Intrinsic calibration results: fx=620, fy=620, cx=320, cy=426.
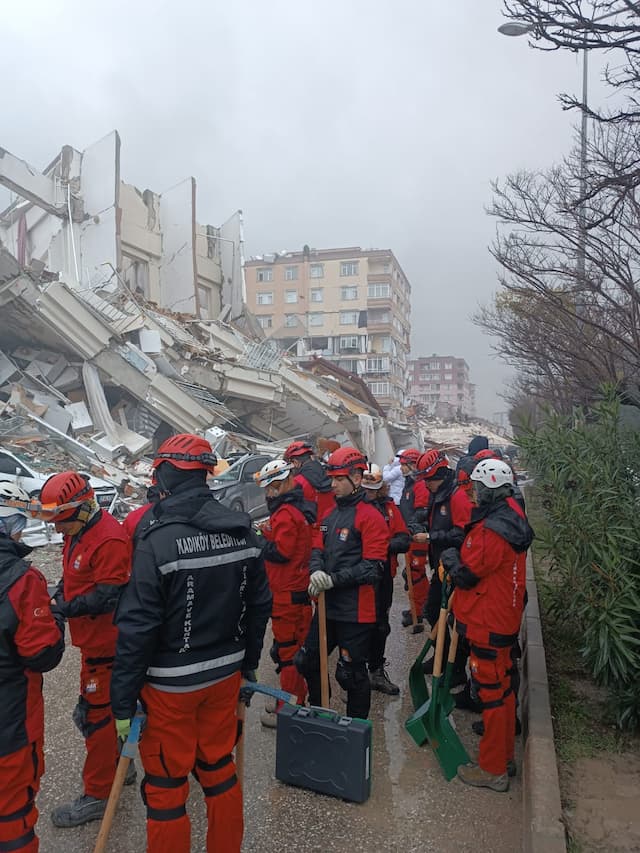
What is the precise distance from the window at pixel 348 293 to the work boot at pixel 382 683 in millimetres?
56976

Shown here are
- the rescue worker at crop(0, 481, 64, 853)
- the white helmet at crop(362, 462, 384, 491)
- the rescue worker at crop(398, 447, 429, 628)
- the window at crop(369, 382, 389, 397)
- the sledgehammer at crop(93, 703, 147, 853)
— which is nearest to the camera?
the rescue worker at crop(0, 481, 64, 853)

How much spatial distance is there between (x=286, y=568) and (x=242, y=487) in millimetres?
8595

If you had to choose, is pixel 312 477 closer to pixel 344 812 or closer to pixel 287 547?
pixel 287 547

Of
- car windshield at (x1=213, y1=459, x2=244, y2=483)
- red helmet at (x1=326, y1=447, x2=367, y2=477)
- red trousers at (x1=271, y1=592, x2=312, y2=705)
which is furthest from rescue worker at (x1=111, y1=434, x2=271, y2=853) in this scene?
car windshield at (x1=213, y1=459, x2=244, y2=483)

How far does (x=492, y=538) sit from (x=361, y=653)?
1124 mm

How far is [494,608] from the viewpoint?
3719 mm

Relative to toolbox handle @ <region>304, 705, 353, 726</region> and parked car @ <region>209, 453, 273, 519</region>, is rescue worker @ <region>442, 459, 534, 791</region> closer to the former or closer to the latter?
toolbox handle @ <region>304, 705, 353, 726</region>

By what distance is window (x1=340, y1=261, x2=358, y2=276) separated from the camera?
60.4 meters

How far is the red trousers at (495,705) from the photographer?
145 inches

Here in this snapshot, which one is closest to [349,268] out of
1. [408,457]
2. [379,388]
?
[379,388]

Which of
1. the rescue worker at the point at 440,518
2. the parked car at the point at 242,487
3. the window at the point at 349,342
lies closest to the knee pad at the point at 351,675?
the rescue worker at the point at 440,518

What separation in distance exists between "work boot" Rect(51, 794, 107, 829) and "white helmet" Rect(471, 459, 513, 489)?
9.20ft

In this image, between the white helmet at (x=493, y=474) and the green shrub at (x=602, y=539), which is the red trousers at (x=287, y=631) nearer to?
the white helmet at (x=493, y=474)

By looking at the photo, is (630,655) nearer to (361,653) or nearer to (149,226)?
(361,653)
